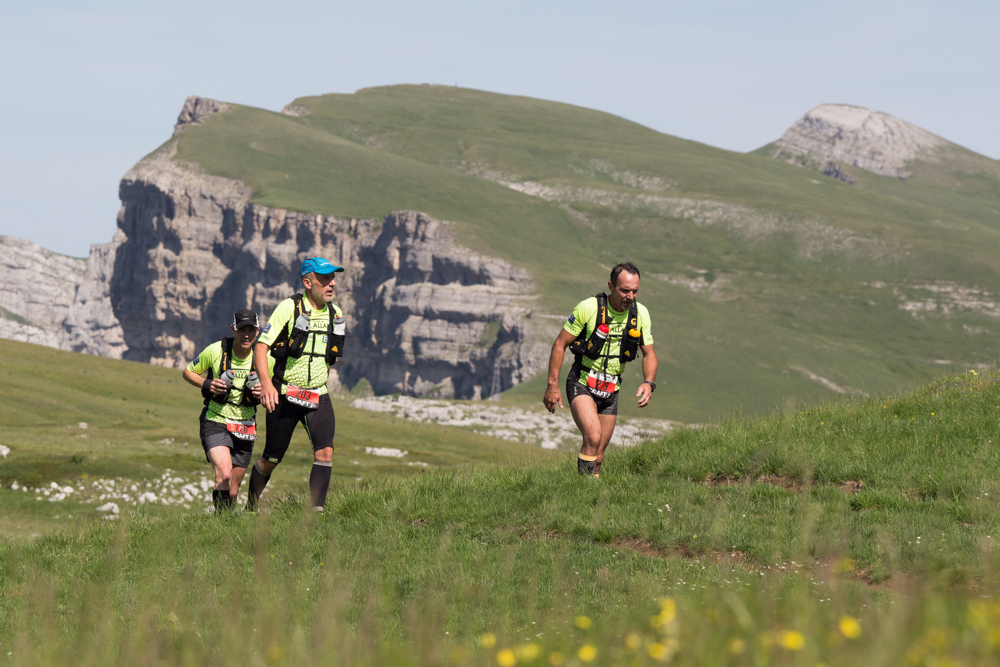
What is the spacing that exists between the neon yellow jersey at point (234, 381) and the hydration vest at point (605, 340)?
4430mm

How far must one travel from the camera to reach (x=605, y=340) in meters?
12.4

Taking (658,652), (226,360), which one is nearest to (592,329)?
(226,360)

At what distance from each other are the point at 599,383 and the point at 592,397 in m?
0.21

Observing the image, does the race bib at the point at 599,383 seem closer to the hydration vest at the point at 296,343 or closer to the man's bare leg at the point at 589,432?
the man's bare leg at the point at 589,432

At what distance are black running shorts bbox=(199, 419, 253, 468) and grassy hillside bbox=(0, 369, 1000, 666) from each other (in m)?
1.58

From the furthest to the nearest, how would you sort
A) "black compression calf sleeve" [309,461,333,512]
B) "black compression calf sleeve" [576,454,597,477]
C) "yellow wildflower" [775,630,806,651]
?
"black compression calf sleeve" [576,454,597,477], "black compression calf sleeve" [309,461,333,512], "yellow wildflower" [775,630,806,651]

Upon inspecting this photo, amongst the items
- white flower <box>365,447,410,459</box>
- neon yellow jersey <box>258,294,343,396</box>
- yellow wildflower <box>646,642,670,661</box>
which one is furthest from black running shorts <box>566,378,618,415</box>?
white flower <box>365,447,410,459</box>

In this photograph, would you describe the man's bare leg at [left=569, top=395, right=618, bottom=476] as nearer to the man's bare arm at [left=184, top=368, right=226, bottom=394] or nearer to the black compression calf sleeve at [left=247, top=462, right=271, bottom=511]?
the black compression calf sleeve at [left=247, top=462, right=271, bottom=511]

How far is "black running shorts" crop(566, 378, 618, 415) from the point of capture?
12398 millimetres

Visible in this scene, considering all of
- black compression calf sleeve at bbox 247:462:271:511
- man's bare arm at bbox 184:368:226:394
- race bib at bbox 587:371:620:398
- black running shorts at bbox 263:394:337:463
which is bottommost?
black compression calf sleeve at bbox 247:462:271:511

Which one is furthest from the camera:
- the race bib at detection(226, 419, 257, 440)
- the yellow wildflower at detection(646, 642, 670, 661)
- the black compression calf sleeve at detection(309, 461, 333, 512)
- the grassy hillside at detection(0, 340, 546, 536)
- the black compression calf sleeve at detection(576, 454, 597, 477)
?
the grassy hillside at detection(0, 340, 546, 536)

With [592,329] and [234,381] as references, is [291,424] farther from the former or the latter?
[592,329]

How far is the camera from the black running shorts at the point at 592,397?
488 inches

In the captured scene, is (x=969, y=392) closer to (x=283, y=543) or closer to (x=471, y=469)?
(x=471, y=469)
